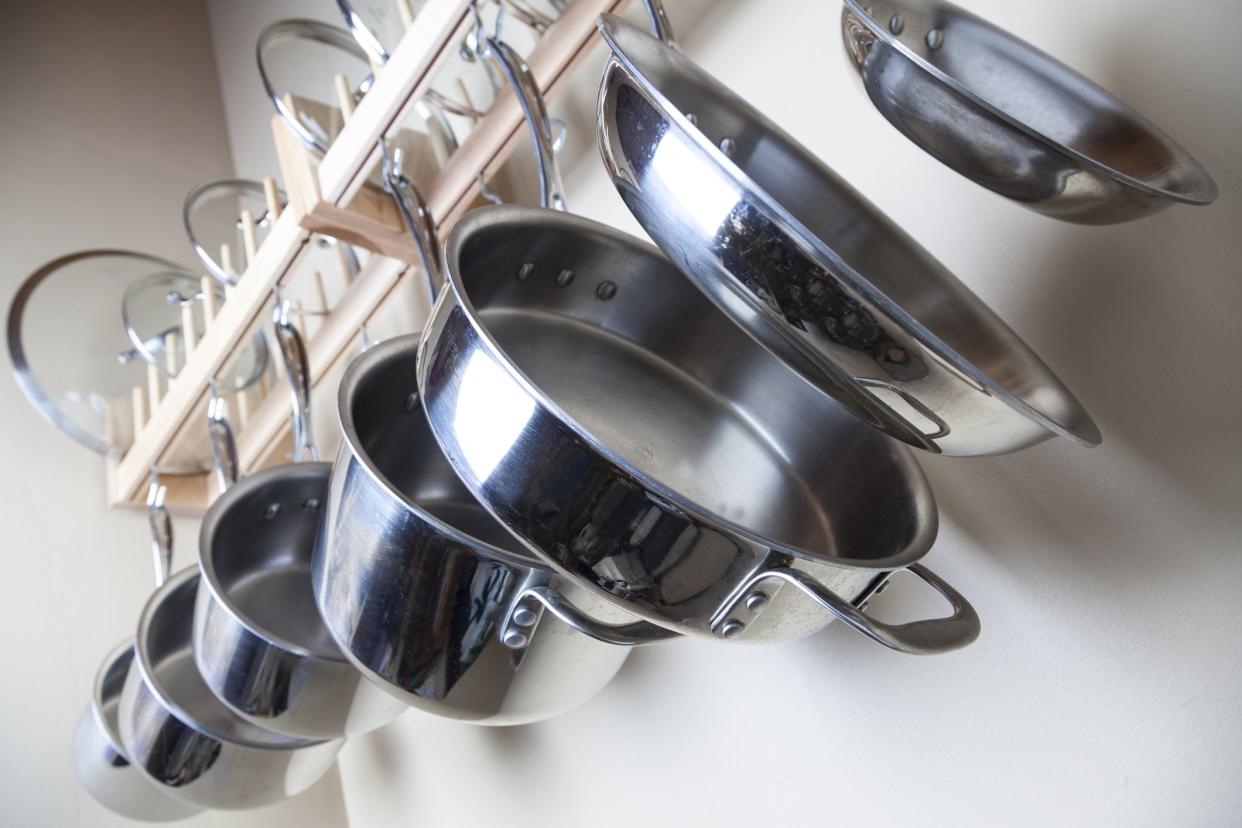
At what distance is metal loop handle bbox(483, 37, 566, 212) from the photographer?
559 millimetres

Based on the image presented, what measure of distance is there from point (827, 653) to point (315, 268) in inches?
31.9

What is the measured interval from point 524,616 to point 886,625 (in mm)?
171

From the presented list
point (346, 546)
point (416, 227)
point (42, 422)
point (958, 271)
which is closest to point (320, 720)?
point (346, 546)

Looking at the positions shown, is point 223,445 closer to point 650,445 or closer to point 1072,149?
point 650,445

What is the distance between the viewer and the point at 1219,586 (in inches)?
14.8

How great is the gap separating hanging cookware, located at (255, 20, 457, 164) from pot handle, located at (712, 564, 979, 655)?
51 centimetres

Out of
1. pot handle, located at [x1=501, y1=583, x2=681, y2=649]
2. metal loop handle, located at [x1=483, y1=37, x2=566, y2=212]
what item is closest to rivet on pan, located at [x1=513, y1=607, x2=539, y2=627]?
pot handle, located at [x1=501, y1=583, x2=681, y2=649]

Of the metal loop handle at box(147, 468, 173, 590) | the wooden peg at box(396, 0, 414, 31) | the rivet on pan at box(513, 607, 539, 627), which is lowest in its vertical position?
the metal loop handle at box(147, 468, 173, 590)

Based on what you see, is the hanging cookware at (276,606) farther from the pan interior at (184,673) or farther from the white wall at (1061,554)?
the white wall at (1061,554)

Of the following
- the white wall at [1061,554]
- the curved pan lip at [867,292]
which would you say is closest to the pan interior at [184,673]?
the white wall at [1061,554]

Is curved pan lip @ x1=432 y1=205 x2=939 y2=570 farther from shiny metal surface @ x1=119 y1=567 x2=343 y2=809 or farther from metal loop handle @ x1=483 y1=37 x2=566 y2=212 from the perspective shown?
shiny metal surface @ x1=119 y1=567 x2=343 y2=809

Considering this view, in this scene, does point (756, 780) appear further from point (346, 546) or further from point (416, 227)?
point (416, 227)

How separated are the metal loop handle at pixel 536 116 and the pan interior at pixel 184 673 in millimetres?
435

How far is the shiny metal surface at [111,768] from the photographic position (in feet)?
2.66
